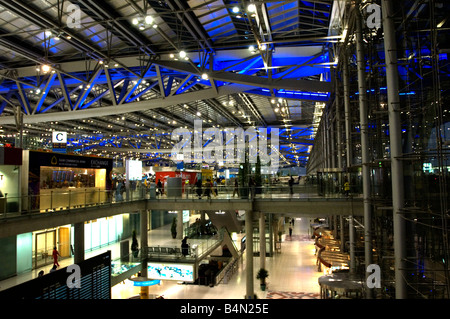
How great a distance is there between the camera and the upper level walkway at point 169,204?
41.3 ft

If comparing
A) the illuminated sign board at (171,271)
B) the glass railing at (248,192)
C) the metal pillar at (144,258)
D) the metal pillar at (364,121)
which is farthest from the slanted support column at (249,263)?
the metal pillar at (364,121)

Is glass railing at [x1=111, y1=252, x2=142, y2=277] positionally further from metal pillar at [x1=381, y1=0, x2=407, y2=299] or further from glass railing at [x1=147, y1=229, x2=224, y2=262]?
metal pillar at [x1=381, y1=0, x2=407, y2=299]

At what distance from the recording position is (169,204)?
21.2m

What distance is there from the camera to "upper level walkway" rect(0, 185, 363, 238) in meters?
12.6

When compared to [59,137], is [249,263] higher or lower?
lower

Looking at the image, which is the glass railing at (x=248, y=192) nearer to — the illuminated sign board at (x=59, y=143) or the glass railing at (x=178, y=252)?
the glass railing at (x=178, y=252)

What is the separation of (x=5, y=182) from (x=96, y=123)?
27733 mm

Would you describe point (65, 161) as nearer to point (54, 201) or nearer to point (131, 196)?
point (131, 196)

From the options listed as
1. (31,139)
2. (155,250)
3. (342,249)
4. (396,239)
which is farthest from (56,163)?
(342,249)

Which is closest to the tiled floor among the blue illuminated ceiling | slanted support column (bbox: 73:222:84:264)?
slanted support column (bbox: 73:222:84:264)

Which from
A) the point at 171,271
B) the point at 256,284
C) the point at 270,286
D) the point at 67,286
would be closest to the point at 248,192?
the point at 171,271

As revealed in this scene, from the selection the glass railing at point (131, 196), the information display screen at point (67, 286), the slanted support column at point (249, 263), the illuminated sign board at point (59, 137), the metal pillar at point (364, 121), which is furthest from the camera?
the illuminated sign board at point (59, 137)

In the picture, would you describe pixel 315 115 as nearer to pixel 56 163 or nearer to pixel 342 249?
pixel 342 249

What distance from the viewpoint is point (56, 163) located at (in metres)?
17.4
